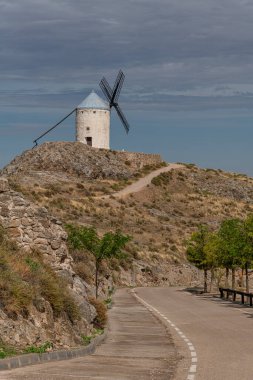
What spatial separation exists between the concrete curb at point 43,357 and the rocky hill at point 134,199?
34262 millimetres

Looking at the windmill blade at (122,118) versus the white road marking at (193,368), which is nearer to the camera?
the white road marking at (193,368)

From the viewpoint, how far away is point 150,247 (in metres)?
81.6

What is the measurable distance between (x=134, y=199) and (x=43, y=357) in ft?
290

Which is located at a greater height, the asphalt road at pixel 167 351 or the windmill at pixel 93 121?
the windmill at pixel 93 121

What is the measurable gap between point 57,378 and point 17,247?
32.5 feet

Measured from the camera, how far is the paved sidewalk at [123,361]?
12930 millimetres

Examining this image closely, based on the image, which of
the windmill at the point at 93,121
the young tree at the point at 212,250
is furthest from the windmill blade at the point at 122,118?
the young tree at the point at 212,250

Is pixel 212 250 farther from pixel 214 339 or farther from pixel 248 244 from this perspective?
pixel 214 339

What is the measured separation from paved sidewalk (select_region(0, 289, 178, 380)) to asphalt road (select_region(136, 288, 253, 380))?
44 centimetres

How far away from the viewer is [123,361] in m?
16.2

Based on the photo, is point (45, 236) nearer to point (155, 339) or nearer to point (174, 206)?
point (155, 339)

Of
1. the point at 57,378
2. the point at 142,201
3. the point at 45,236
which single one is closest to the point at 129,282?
the point at 142,201

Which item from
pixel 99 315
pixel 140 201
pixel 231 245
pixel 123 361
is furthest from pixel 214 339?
pixel 140 201

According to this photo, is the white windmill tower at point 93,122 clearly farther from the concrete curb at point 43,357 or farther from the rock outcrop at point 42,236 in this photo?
the concrete curb at point 43,357
